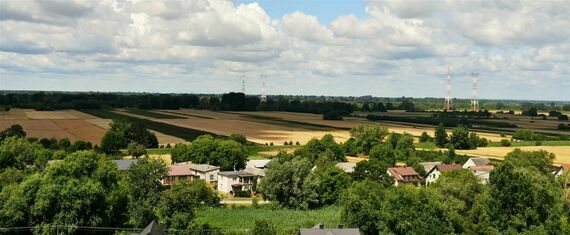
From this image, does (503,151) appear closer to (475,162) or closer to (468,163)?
(468,163)

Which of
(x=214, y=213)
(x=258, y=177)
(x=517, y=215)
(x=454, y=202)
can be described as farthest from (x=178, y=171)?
(x=517, y=215)

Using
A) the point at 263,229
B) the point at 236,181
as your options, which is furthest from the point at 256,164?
the point at 263,229

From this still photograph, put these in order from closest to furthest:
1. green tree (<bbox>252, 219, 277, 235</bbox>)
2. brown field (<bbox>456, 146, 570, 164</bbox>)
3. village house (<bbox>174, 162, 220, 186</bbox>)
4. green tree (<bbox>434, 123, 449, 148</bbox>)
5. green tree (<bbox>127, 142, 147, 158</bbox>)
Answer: green tree (<bbox>252, 219, 277, 235</bbox>), village house (<bbox>174, 162, 220, 186</bbox>), green tree (<bbox>127, 142, 147, 158</bbox>), brown field (<bbox>456, 146, 570, 164</bbox>), green tree (<bbox>434, 123, 449, 148</bbox>)

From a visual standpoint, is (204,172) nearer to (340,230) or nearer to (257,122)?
(340,230)

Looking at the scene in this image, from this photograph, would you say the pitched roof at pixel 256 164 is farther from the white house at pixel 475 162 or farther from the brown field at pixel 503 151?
the brown field at pixel 503 151

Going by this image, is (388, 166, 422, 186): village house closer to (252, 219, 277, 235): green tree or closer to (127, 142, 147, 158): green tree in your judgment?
(252, 219, 277, 235): green tree

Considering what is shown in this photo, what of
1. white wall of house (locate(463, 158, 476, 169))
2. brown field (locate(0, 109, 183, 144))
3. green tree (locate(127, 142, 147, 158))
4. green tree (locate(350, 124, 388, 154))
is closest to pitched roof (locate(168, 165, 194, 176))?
green tree (locate(127, 142, 147, 158))
